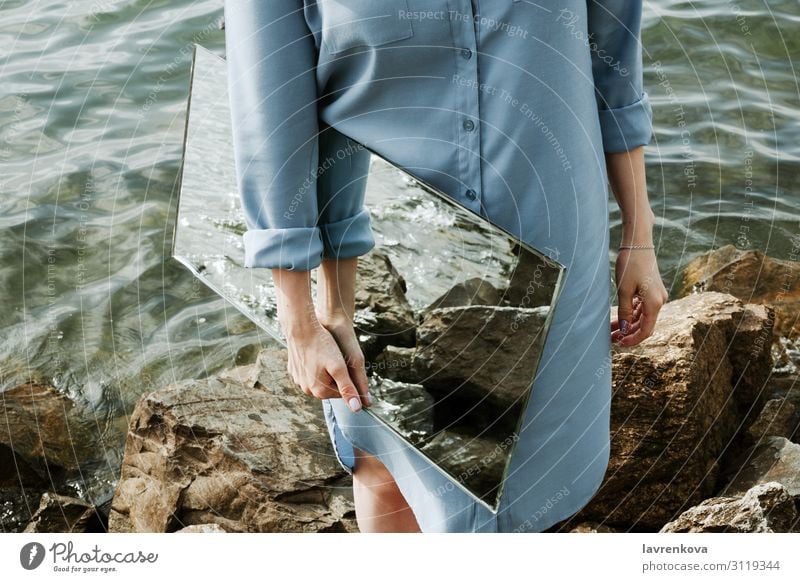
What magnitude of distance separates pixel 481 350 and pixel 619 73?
450mm

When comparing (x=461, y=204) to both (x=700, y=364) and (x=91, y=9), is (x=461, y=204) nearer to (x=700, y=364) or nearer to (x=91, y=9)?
(x=700, y=364)

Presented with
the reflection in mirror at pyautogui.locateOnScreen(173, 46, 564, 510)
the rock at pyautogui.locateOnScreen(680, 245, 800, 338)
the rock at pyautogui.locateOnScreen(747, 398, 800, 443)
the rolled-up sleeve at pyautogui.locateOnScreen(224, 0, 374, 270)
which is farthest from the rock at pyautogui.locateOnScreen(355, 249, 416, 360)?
the rock at pyautogui.locateOnScreen(680, 245, 800, 338)

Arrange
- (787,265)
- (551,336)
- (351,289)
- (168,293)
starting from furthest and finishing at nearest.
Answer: (168,293) → (787,265) → (351,289) → (551,336)

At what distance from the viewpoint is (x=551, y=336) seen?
3.68ft

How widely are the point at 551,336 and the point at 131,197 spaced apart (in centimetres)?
320

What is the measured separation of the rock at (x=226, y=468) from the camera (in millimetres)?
2070

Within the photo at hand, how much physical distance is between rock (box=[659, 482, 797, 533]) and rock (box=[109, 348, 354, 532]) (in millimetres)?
836

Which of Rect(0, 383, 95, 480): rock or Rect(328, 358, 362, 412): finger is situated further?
Rect(0, 383, 95, 480): rock

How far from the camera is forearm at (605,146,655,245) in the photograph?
1.24m

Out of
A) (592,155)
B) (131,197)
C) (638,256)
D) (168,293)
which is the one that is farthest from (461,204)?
(131,197)

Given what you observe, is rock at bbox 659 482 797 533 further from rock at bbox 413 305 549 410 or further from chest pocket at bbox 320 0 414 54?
chest pocket at bbox 320 0 414 54

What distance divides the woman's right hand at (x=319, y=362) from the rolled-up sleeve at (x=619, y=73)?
19.9 inches
